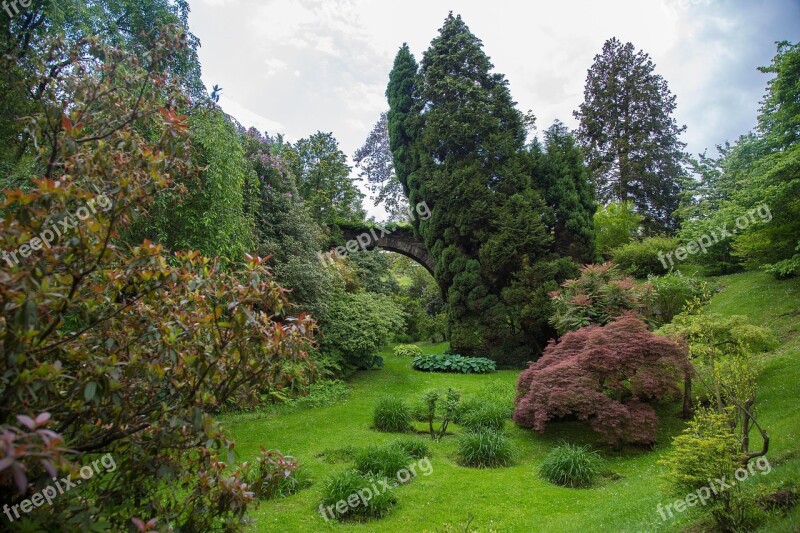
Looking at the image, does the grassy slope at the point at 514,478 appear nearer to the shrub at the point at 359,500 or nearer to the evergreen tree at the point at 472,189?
the shrub at the point at 359,500

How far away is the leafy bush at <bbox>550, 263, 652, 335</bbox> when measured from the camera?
910 centimetres

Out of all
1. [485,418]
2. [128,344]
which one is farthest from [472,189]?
[128,344]

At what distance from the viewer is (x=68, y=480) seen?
2.11 metres

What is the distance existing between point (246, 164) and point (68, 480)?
9631 mm

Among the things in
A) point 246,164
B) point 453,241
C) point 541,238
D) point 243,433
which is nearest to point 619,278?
point 541,238

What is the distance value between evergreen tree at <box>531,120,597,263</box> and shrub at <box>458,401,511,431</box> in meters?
8.20

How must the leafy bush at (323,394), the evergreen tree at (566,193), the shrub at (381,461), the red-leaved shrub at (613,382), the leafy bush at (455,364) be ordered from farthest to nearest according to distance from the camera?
the evergreen tree at (566,193)
the leafy bush at (455,364)
the leafy bush at (323,394)
the red-leaved shrub at (613,382)
the shrub at (381,461)

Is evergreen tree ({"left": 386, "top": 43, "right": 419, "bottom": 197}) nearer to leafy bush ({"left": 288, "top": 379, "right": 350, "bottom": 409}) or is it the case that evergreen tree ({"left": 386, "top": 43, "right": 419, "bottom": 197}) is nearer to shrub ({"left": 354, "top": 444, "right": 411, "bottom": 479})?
leafy bush ({"left": 288, "top": 379, "right": 350, "bottom": 409})

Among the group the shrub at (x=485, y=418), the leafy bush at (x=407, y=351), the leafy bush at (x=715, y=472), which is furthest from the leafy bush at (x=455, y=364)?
the leafy bush at (x=715, y=472)

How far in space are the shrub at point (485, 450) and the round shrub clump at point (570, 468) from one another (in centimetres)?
65

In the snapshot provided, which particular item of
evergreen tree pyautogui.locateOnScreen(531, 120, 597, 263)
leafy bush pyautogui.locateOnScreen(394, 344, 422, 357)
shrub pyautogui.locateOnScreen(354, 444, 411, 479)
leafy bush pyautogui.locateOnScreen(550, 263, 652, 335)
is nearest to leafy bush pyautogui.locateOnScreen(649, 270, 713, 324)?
leafy bush pyautogui.locateOnScreen(550, 263, 652, 335)

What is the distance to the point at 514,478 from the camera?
573 centimetres

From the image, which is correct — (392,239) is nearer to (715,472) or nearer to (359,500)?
(359,500)

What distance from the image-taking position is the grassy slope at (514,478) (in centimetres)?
443
